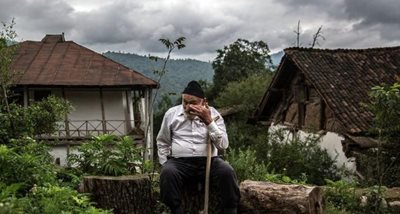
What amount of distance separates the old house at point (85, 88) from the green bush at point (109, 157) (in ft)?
47.7

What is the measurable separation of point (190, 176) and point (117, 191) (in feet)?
3.04

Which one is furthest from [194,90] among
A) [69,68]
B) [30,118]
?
[69,68]

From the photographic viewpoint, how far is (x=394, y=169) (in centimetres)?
1189

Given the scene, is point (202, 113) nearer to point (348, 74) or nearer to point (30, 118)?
point (30, 118)

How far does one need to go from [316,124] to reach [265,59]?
82.5 ft

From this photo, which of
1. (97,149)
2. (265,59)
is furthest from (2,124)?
(265,59)

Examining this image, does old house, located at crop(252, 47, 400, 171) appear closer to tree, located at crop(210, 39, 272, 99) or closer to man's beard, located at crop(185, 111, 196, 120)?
man's beard, located at crop(185, 111, 196, 120)

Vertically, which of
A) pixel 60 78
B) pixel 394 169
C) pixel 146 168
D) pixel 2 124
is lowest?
pixel 394 169

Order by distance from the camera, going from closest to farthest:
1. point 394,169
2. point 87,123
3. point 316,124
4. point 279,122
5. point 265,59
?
1. point 394,169
2. point 316,124
3. point 279,122
4. point 87,123
5. point 265,59

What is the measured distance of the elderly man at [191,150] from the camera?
6.03 meters

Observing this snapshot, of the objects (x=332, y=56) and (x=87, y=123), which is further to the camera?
(x=87, y=123)

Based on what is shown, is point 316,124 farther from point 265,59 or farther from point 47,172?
point 265,59

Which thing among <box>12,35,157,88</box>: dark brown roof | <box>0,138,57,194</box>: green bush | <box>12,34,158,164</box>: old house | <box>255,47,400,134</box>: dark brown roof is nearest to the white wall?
<box>12,34,158,164</box>: old house

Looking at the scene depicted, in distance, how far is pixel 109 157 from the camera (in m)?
6.99
